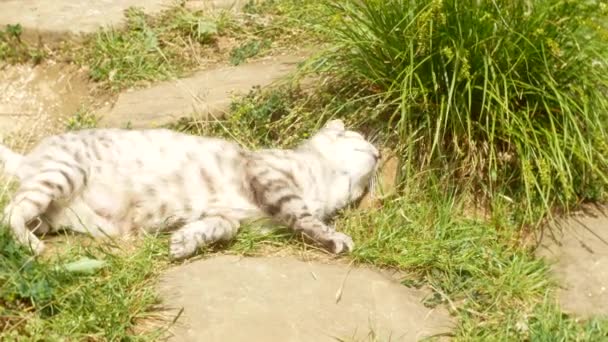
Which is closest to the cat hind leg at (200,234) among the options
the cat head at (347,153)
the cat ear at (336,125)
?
the cat head at (347,153)

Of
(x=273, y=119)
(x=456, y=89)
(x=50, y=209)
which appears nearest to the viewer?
(x=50, y=209)

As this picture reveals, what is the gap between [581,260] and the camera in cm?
440

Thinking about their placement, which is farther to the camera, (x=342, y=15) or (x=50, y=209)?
(x=342, y=15)

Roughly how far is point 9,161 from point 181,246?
1.20 m

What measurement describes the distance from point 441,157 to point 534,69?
663 mm

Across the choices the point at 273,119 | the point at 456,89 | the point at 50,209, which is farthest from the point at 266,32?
the point at 50,209

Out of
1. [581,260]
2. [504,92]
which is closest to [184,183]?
[504,92]

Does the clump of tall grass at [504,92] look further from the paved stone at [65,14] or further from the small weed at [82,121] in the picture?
the paved stone at [65,14]

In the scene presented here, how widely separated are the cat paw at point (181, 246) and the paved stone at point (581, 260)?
1.73m

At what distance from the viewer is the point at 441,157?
4820 millimetres

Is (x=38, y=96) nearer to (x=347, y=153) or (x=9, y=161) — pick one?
(x=9, y=161)

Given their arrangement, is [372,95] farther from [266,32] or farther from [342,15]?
[266,32]

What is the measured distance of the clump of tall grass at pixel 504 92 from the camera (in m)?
4.56

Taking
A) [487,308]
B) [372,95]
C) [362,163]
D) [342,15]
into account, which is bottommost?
[487,308]
